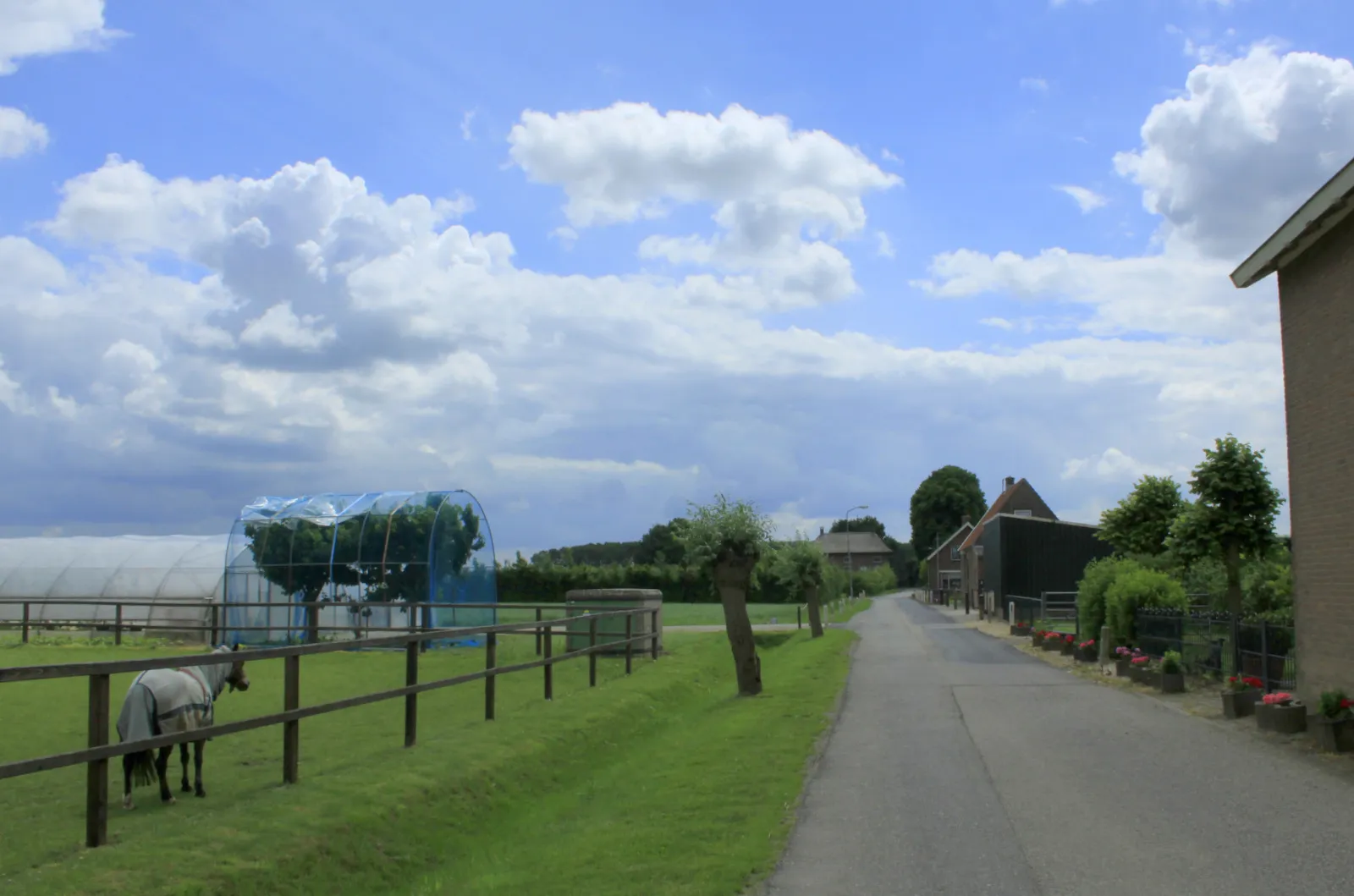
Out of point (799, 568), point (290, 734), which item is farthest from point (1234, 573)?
point (799, 568)

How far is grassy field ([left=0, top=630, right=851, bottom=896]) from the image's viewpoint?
6727 millimetres

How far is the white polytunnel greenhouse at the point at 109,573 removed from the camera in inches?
1427

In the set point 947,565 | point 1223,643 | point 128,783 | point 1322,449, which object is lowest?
point 947,565

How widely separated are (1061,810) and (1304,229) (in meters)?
7.88

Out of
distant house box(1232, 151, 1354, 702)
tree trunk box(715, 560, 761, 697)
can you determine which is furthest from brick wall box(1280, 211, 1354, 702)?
tree trunk box(715, 560, 761, 697)

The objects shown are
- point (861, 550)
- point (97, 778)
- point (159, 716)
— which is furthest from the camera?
point (861, 550)

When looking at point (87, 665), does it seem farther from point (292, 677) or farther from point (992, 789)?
point (992, 789)

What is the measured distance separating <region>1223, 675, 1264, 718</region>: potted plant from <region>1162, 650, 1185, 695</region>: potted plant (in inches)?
117

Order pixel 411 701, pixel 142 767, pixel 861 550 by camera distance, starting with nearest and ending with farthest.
→ 1. pixel 142 767
2. pixel 411 701
3. pixel 861 550

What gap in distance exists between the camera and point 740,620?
18953 mm

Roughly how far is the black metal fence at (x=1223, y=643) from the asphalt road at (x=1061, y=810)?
5.82ft

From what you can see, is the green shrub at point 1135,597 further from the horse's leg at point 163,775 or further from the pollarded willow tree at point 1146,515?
the horse's leg at point 163,775

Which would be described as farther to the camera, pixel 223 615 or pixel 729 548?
pixel 223 615

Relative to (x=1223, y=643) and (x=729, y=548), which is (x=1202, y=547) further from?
(x=729, y=548)
